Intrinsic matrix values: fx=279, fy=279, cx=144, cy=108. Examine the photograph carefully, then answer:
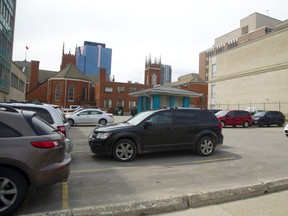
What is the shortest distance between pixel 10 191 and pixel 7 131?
93cm

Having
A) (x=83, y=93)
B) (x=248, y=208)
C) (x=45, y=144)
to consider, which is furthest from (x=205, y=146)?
(x=83, y=93)

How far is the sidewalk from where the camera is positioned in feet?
14.8

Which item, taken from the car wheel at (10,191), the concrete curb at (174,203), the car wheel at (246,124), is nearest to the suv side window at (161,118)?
the concrete curb at (174,203)

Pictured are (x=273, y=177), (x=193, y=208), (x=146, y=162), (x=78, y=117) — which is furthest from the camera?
(x=78, y=117)

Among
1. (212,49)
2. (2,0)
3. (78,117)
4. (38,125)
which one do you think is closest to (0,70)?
(2,0)

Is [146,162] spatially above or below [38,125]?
below

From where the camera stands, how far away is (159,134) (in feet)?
30.0

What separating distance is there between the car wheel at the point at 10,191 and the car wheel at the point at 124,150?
14.5ft

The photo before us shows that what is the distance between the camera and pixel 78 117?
24750 mm

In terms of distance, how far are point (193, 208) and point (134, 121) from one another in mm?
5022

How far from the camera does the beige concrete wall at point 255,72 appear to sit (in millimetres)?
42688

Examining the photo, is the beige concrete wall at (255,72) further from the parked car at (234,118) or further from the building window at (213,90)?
the parked car at (234,118)

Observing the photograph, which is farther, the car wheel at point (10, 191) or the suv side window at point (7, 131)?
the suv side window at point (7, 131)

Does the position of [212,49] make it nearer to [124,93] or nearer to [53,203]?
[124,93]
